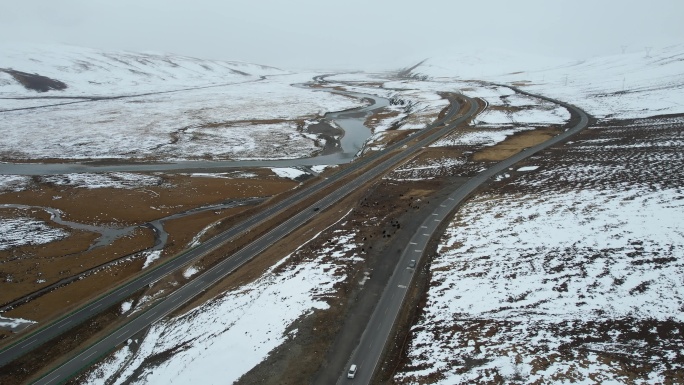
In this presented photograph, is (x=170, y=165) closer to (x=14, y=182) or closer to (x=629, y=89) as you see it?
(x=14, y=182)

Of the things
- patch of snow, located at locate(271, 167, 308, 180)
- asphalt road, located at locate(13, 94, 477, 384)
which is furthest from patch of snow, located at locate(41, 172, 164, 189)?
asphalt road, located at locate(13, 94, 477, 384)

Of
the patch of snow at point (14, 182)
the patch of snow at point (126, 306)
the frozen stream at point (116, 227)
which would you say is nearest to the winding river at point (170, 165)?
the patch of snow at point (14, 182)

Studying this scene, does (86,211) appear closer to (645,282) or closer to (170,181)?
(170,181)

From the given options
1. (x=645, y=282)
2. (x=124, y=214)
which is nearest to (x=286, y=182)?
(x=124, y=214)

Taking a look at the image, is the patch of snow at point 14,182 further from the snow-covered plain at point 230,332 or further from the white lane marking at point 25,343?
the snow-covered plain at point 230,332

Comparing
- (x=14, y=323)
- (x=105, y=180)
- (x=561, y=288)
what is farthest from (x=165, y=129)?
(x=561, y=288)
